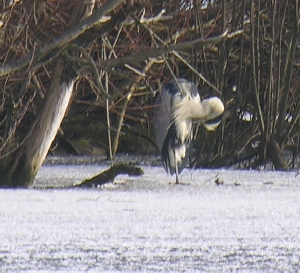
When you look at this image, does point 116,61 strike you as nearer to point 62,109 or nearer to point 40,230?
point 62,109

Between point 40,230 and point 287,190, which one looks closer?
point 40,230

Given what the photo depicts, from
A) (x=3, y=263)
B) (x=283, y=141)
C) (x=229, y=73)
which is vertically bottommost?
(x=3, y=263)

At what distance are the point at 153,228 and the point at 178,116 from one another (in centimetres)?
371

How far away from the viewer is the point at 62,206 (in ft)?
22.2

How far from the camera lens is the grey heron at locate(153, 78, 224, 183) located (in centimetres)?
938

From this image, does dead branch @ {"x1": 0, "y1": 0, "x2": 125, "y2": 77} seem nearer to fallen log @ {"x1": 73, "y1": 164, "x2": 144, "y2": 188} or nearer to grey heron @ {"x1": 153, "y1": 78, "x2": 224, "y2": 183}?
fallen log @ {"x1": 73, "y1": 164, "x2": 144, "y2": 188}

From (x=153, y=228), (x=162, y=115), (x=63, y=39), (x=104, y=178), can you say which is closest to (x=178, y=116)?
(x=162, y=115)

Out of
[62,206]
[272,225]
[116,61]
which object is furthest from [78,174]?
[272,225]

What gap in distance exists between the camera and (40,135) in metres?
8.50

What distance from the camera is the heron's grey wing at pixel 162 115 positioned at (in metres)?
9.37

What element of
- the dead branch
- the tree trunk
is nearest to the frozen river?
the tree trunk

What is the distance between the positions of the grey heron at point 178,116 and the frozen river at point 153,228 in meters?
0.98

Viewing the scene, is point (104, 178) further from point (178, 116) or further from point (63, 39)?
point (63, 39)

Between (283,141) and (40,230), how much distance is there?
5.87 metres
